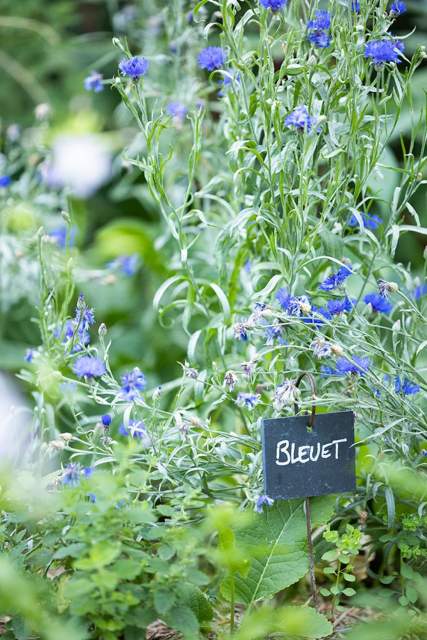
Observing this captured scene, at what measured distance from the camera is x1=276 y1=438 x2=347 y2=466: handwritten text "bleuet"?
1229mm

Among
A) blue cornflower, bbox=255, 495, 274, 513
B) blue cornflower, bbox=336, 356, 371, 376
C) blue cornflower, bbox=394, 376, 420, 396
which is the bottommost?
blue cornflower, bbox=255, 495, 274, 513

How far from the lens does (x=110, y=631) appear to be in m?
1.07

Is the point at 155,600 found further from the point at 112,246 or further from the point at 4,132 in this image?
the point at 4,132

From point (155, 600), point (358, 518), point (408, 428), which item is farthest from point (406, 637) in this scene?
point (155, 600)

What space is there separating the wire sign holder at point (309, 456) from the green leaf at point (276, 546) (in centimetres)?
3

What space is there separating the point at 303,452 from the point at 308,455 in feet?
0.04

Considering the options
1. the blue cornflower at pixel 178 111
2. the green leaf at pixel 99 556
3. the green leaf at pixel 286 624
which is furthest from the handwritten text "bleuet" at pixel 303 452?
the blue cornflower at pixel 178 111

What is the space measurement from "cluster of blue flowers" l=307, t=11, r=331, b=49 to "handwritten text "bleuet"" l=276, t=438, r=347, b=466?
1.94ft

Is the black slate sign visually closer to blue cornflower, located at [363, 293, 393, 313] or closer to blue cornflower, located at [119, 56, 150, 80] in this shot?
blue cornflower, located at [363, 293, 393, 313]

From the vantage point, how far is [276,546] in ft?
4.33

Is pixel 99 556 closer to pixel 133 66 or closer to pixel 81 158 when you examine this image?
pixel 133 66

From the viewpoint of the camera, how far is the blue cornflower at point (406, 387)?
4.27 feet

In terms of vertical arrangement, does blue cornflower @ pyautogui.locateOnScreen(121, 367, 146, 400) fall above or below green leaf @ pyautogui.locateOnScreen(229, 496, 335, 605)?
above

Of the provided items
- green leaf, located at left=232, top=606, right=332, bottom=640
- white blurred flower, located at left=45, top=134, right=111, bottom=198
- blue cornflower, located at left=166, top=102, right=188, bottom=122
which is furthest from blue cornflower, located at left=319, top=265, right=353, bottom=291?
white blurred flower, located at left=45, top=134, right=111, bottom=198
